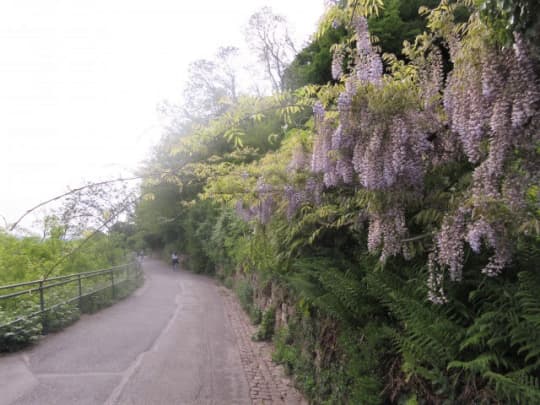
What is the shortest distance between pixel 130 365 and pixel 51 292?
4.20 meters

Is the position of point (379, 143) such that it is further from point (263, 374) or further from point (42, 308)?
point (42, 308)

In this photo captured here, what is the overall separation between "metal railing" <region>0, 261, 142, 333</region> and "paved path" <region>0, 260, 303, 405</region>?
1.83 ft

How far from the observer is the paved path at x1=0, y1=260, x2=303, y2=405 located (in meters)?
5.22

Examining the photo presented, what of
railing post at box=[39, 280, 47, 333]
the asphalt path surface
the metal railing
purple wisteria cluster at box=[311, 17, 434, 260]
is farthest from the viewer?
railing post at box=[39, 280, 47, 333]

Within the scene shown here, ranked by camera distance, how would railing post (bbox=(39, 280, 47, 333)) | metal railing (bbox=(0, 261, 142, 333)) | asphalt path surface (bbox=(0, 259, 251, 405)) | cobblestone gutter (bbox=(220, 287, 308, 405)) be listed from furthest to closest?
railing post (bbox=(39, 280, 47, 333))
metal railing (bbox=(0, 261, 142, 333))
cobblestone gutter (bbox=(220, 287, 308, 405))
asphalt path surface (bbox=(0, 259, 251, 405))

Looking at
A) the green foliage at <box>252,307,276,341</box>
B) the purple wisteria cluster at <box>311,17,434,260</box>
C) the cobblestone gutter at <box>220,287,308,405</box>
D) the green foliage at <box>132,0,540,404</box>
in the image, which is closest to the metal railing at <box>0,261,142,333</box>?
the cobblestone gutter at <box>220,287,308,405</box>

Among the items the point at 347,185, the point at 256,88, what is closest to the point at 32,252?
the point at 347,185

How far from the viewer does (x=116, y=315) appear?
430 inches

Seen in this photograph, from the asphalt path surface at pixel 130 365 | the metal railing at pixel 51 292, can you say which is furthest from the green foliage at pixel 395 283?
the metal railing at pixel 51 292

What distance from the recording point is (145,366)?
20.9 ft

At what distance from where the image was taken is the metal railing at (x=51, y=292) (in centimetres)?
755

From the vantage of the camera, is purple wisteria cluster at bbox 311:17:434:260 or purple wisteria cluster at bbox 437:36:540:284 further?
purple wisteria cluster at bbox 311:17:434:260

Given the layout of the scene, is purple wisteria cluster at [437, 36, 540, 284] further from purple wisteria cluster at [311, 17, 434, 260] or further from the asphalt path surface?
the asphalt path surface

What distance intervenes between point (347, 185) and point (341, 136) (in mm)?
772
